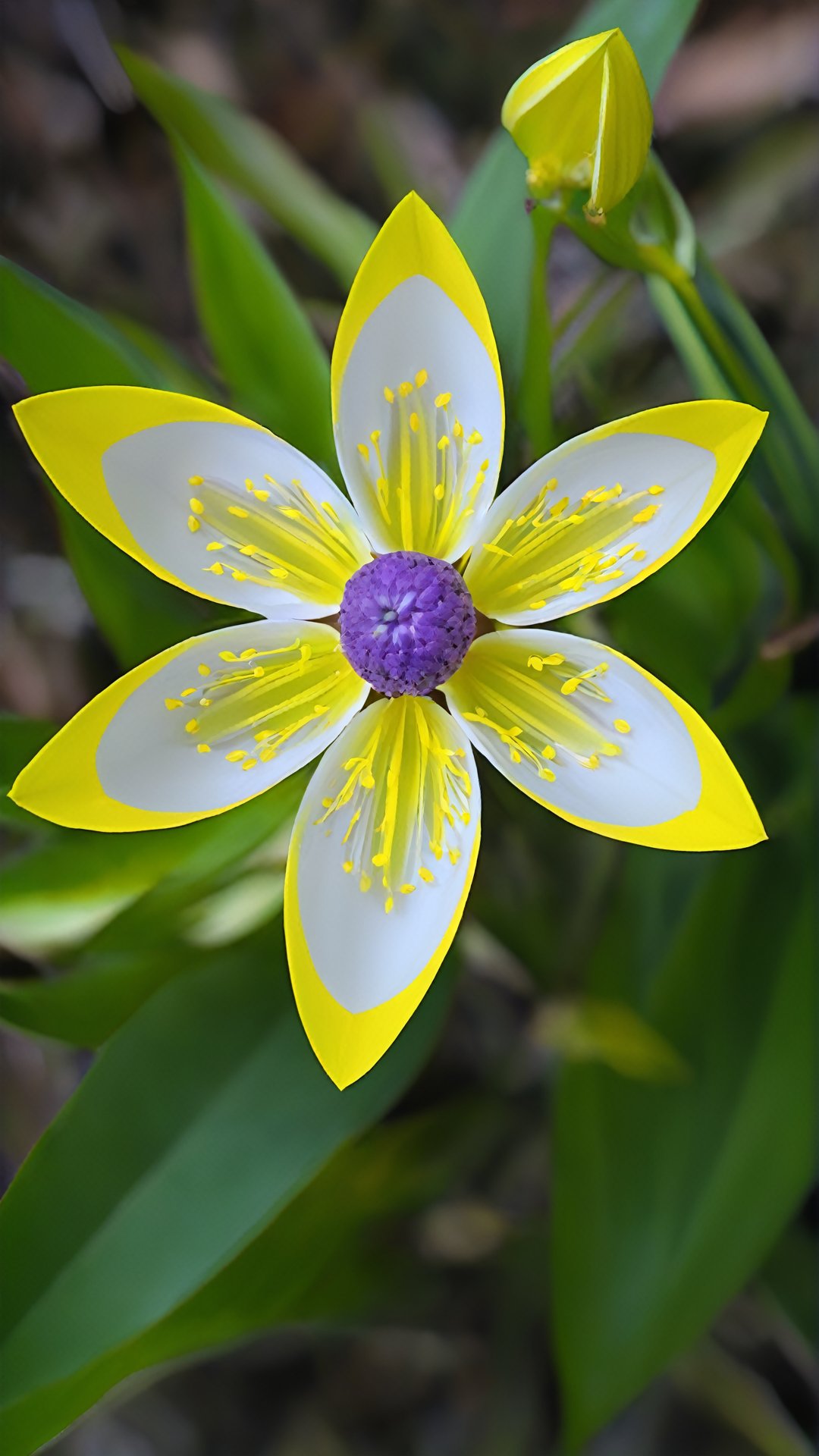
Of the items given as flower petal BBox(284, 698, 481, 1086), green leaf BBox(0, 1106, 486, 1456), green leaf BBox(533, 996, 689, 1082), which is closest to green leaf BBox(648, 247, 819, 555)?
flower petal BBox(284, 698, 481, 1086)

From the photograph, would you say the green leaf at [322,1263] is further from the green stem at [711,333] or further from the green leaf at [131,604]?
the green stem at [711,333]

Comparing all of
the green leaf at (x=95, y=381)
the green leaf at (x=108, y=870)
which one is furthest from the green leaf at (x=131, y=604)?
the green leaf at (x=108, y=870)

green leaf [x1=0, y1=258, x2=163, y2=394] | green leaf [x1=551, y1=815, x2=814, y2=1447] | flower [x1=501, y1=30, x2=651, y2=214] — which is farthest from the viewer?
green leaf [x1=551, y1=815, x2=814, y2=1447]

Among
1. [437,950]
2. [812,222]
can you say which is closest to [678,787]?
[437,950]

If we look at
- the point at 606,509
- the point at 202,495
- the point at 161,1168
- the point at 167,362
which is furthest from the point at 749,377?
the point at 161,1168

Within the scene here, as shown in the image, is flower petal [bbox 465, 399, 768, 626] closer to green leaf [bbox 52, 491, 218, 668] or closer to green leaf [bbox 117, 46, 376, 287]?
green leaf [bbox 52, 491, 218, 668]

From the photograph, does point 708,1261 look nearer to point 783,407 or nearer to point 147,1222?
point 147,1222
